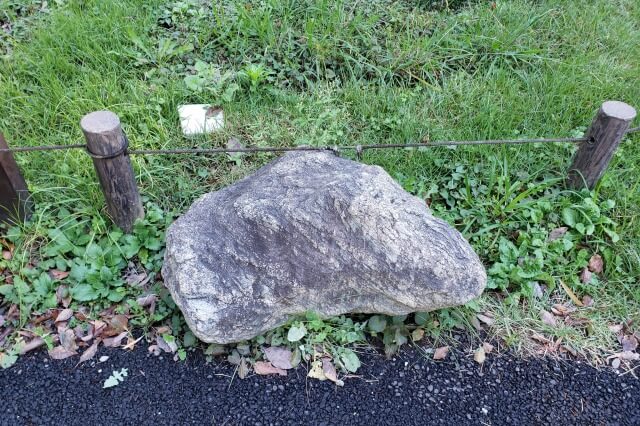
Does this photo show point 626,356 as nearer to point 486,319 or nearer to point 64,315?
point 486,319

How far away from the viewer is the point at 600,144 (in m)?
3.00

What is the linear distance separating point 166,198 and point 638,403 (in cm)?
267

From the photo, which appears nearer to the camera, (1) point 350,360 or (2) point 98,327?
(1) point 350,360

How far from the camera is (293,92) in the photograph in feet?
12.4

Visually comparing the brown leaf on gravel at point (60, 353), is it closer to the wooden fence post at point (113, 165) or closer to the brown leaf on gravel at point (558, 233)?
the wooden fence post at point (113, 165)

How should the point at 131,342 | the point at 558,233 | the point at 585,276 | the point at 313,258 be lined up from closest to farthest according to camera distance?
the point at 313,258 → the point at 131,342 → the point at 585,276 → the point at 558,233

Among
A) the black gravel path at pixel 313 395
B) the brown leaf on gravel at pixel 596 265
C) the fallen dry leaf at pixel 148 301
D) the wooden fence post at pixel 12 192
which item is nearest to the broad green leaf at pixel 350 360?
the black gravel path at pixel 313 395

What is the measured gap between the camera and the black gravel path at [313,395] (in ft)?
7.92

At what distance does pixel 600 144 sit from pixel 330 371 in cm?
189

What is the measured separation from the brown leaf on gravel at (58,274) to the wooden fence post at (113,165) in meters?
0.37

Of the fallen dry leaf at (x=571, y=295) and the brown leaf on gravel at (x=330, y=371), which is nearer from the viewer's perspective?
the brown leaf on gravel at (x=330, y=371)

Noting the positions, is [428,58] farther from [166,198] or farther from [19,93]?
[19,93]

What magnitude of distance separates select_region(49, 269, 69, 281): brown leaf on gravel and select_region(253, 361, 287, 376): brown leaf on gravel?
1.14m

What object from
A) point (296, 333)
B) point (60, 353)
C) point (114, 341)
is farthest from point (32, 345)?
point (296, 333)
